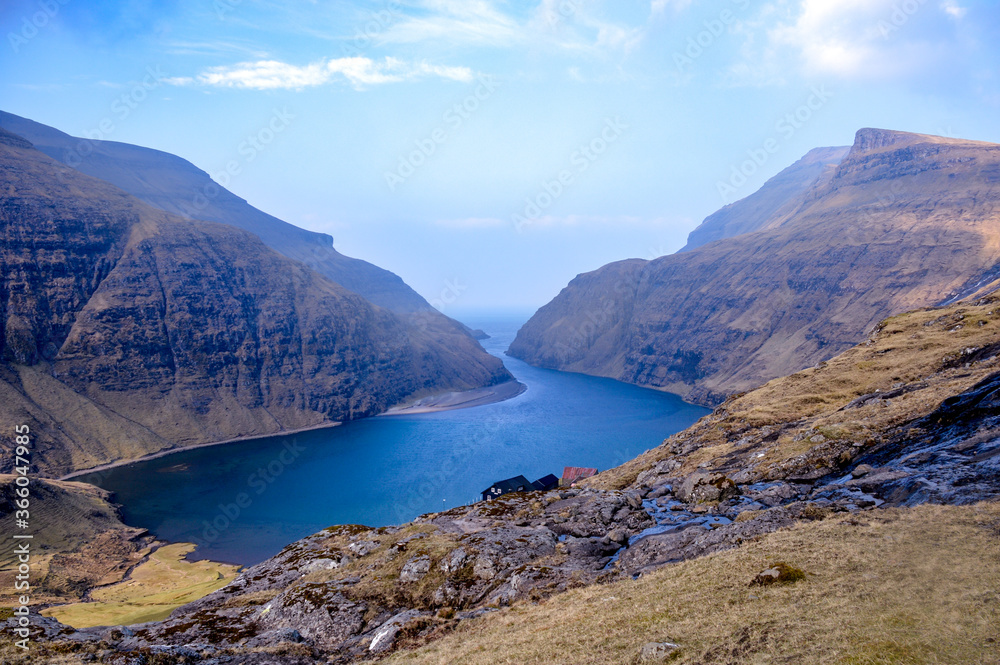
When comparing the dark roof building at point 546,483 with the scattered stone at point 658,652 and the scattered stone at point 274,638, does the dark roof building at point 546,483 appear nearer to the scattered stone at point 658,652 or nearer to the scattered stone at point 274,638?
the scattered stone at point 274,638

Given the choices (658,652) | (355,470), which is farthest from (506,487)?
(355,470)

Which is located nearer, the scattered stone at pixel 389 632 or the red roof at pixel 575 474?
the scattered stone at pixel 389 632

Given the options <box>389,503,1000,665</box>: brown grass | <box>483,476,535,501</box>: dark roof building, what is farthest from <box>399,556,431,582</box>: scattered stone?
<box>483,476,535,501</box>: dark roof building

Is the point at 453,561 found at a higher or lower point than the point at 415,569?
higher

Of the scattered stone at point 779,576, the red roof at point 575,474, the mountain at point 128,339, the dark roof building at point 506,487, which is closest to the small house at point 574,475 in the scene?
the red roof at point 575,474

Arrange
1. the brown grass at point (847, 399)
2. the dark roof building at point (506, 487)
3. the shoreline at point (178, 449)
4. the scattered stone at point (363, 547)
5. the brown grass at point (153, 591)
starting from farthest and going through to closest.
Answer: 1. the shoreline at point (178, 449)
2. the dark roof building at point (506, 487)
3. the brown grass at point (153, 591)
4. the brown grass at point (847, 399)
5. the scattered stone at point (363, 547)

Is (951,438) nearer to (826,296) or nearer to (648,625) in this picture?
(648,625)

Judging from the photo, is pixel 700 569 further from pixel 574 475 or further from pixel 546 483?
pixel 574 475
